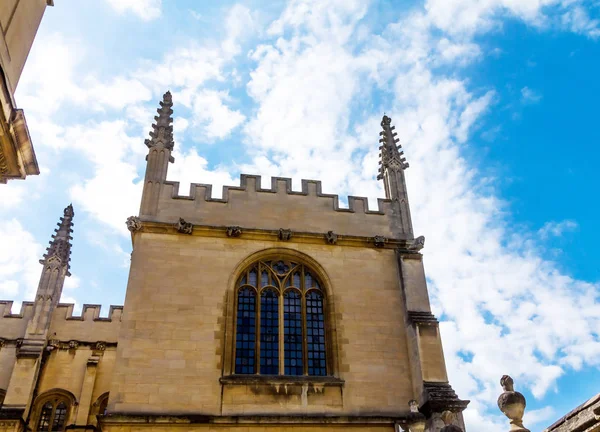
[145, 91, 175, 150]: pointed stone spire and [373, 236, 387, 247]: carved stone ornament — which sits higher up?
[145, 91, 175, 150]: pointed stone spire

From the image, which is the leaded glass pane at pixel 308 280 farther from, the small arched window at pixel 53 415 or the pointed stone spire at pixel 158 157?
the small arched window at pixel 53 415

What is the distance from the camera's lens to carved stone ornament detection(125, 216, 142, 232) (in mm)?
15008

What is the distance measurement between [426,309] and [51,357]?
14.7 m

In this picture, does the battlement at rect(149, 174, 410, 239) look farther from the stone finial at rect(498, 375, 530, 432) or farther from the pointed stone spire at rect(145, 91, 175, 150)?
the stone finial at rect(498, 375, 530, 432)

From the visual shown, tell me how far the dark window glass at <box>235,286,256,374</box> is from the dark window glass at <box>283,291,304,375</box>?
83cm

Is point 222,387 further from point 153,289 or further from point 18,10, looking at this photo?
point 18,10

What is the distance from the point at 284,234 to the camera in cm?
1566

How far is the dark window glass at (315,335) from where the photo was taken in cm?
1424

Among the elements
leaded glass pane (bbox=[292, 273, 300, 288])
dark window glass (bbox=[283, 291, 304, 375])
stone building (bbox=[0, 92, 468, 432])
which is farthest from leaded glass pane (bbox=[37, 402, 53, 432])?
leaded glass pane (bbox=[292, 273, 300, 288])

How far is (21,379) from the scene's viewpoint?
782 inches

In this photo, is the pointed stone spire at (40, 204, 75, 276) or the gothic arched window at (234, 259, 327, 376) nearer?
the gothic arched window at (234, 259, 327, 376)

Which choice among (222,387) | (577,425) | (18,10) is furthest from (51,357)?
(577,425)

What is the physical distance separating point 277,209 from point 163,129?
174 inches

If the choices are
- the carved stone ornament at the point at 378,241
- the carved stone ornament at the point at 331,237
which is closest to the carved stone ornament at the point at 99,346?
the carved stone ornament at the point at 331,237
